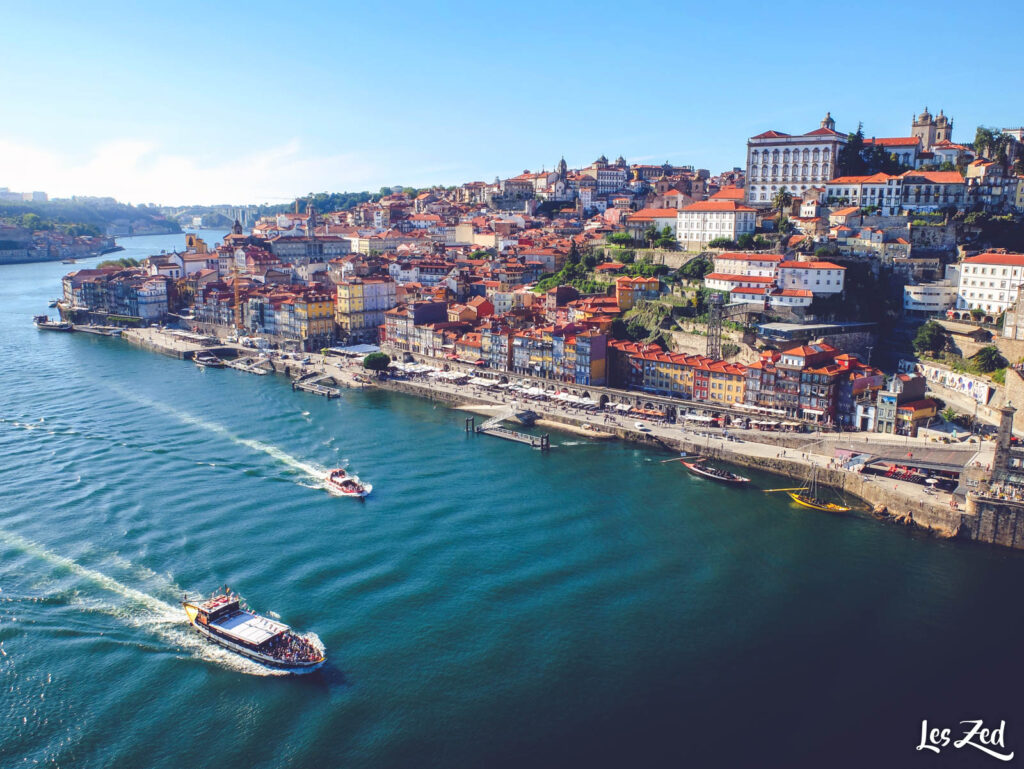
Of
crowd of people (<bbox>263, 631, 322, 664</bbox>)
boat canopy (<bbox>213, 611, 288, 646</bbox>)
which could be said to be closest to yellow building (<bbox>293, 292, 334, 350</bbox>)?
boat canopy (<bbox>213, 611, 288, 646</bbox>)

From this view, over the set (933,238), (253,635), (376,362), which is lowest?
(253,635)

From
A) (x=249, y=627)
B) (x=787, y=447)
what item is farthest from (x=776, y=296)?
(x=249, y=627)

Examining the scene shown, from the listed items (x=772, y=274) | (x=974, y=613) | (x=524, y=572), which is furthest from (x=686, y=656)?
(x=772, y=274)

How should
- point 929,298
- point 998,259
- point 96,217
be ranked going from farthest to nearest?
point 96,217, point 929,298, point 998,259

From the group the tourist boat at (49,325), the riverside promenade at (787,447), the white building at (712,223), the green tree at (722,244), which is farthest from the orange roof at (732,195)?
the tourist boat at (49,325)

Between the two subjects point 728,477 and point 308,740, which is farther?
point 728,477

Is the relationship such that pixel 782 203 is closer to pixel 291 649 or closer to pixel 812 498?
pixel 812 498

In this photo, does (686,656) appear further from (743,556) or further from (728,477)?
(728,477)
